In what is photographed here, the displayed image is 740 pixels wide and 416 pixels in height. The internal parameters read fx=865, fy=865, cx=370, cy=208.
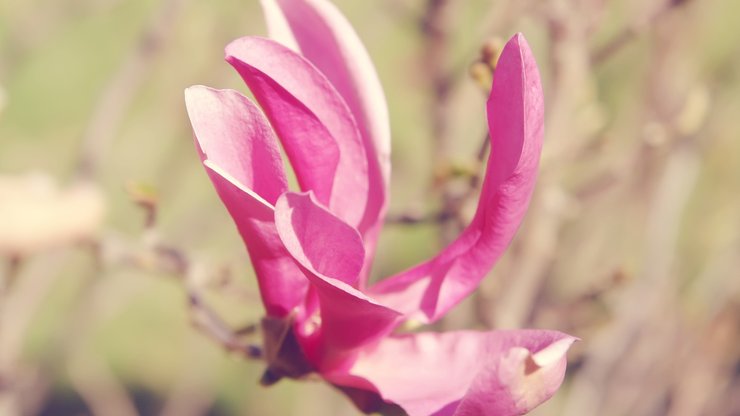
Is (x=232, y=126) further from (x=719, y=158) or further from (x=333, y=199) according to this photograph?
(x=719, y=158)

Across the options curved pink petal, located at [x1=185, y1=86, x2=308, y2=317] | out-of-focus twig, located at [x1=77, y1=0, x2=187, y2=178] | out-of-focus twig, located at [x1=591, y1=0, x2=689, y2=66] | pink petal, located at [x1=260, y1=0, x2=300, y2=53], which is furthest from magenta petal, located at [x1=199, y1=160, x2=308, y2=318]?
out-of-focus twig, located at [x1=77, y1=0, x2=187, y2=178]

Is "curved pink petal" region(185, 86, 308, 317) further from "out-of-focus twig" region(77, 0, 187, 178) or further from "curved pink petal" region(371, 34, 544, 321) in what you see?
"out-of-focus twig" region(77, 0, 187, 178)

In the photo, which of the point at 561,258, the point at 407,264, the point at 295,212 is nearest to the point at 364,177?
the point at 295,212

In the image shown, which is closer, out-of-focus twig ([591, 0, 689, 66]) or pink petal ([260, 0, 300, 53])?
pink petal ([260, 0, 300, 53])

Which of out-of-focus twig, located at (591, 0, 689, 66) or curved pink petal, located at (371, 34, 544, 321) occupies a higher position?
out-of-focus twig, located at (591, 0, 689, 66)

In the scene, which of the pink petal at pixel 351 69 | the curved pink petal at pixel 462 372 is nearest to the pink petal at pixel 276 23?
the pink petal at pixel 351 69

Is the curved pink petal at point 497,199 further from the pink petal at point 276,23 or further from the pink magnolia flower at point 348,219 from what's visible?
the pink petal at point 276,23
